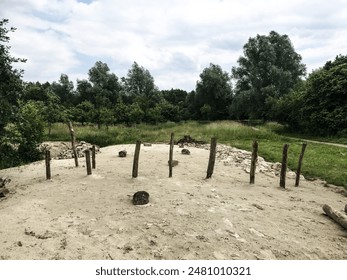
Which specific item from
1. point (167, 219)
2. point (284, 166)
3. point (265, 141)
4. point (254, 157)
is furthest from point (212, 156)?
point (265, 141)

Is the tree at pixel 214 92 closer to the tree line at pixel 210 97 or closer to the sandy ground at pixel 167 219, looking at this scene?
the tree line at pixel 210 97

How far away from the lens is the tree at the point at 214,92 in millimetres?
57250

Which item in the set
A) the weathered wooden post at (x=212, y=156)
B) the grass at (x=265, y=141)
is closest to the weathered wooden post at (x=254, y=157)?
the weathered wooden post at (x=212, y=156)

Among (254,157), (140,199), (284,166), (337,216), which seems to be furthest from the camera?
(254,157)

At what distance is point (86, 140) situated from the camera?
32.6 metres

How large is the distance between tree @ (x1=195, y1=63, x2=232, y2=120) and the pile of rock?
30.7 metres

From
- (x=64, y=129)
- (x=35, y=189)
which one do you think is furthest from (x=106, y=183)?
(x=64, y=129)

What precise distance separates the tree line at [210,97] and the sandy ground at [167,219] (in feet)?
15.9

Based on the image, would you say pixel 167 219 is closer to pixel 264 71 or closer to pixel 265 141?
pixel 265 141

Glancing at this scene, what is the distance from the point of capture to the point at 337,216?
1117 centimetres

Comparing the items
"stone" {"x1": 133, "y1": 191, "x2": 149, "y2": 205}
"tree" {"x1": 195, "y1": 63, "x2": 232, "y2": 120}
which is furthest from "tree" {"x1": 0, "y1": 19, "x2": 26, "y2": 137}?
"tree" {"x1": 195, "y1": 63, "x2": 232, "y2": 120}

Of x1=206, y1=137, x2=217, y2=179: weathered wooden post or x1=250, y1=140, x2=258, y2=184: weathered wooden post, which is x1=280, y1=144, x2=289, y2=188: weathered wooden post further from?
x1=206, y1=137, x2=217, y2=179: weathered wooden post

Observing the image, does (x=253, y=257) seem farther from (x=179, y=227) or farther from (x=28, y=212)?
(x=28, y=212)

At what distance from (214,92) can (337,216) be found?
48085 mm
